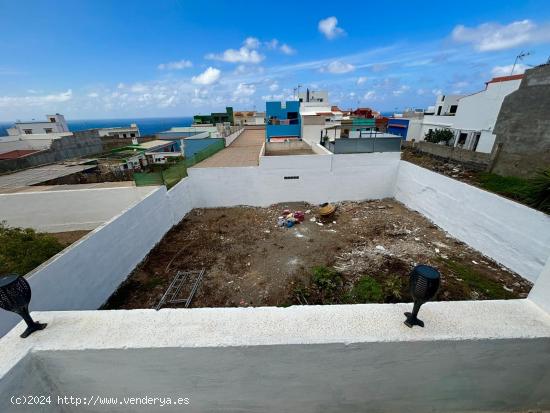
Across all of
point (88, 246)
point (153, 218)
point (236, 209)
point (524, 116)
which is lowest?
point (236, 209)

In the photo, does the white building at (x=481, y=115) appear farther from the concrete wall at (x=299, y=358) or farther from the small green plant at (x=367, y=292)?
the concrete wall at (x=299, y=358)

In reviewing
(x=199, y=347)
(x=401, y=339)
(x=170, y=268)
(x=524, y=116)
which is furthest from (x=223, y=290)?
(x=524, y=116)

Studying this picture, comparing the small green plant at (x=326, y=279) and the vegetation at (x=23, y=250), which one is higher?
the vegetation at (x=23, y=250)

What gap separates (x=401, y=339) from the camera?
1764mm

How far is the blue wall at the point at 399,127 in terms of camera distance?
87.6 feet

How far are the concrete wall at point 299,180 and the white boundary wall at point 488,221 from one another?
1.85 metres

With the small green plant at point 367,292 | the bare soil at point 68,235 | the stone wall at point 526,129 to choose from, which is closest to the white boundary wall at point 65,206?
the bare soil at point 68,235

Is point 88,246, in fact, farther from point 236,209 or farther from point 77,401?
point 236,209

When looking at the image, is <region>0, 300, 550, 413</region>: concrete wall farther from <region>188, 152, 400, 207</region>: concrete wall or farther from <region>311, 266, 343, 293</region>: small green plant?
<region>188, 152, 400, 207</region>: concrete wall

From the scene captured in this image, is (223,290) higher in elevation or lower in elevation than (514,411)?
lower

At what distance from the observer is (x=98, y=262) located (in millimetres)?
5066

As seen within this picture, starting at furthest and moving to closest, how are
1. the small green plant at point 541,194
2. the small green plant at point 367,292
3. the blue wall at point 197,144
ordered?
the blue wall at point 197,144 → the small green plant at point 541,194 → the small green plant at point 367,292

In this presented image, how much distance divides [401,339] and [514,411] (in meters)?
A: 1.68

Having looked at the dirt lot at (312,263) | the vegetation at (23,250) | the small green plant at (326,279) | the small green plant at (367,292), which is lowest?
the dirt lot at (312,263)
